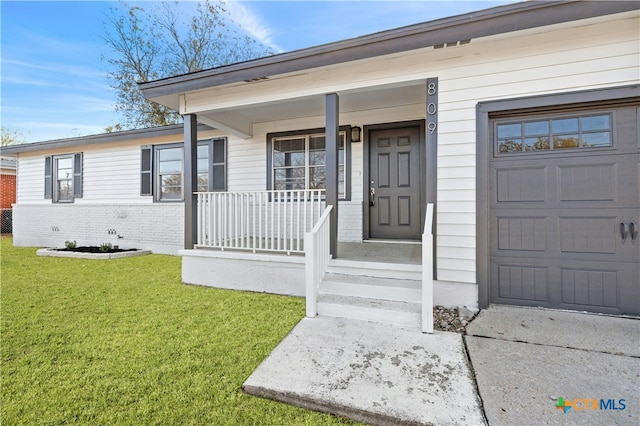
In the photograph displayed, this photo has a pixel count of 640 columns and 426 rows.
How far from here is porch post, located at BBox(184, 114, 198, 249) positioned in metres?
4.52

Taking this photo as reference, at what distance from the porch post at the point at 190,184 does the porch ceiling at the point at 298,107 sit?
1.04 feet

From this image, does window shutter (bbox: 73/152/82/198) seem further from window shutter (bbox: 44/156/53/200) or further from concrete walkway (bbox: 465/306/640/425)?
concrete walkway (bbox: 465/306/640/425)

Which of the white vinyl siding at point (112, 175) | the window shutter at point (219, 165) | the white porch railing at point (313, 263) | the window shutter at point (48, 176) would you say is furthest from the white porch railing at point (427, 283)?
the window shutter at point (48, 176)

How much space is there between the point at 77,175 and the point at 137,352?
336 inches

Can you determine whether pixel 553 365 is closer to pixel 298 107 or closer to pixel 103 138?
pixel 298 107

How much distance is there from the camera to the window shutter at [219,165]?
21.4 ft

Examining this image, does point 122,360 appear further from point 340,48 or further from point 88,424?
point 340,48

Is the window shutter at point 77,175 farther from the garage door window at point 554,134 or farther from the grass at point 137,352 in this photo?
the garage door window at point 554,134

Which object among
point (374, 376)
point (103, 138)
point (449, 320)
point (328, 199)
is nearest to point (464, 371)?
point (374, 376)

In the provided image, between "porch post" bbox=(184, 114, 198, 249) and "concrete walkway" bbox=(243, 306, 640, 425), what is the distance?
2.67 metres

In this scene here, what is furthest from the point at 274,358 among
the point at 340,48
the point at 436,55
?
the point at 436,55

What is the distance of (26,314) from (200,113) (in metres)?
3.38

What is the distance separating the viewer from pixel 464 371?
2035 millimetres

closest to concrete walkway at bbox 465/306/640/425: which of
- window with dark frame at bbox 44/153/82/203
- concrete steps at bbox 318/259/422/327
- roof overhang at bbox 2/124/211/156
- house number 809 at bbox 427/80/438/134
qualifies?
concrete steps at bbox 318/259/422/327
